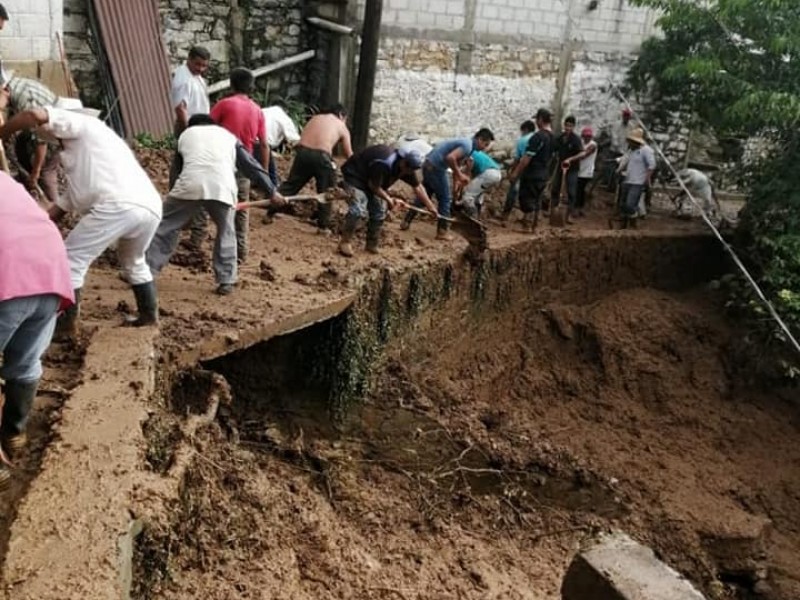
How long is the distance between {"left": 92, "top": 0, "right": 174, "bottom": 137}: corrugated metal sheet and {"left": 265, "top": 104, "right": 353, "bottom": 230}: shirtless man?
2541 millimetres

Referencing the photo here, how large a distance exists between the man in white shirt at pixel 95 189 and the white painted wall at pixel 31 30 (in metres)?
3.77

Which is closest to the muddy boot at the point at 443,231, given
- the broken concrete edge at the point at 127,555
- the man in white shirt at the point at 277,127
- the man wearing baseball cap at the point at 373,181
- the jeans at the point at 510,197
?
the man wearing baseball cap at the point at 373,181

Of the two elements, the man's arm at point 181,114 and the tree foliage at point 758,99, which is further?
the tree foliage at point 758,99

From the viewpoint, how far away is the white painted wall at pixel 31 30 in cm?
737

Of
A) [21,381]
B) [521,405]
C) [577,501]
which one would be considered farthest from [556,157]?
[21,381]

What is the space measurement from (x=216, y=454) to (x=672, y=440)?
19.9ft

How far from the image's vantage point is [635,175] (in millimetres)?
10500

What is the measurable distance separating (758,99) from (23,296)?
27.7 feet

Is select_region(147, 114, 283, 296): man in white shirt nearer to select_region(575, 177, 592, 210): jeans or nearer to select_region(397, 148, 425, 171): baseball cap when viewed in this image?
select_region(397, 148, 425, 171): baseball cap

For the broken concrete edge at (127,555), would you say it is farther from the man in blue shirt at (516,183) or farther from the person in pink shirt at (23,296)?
the man in blue shirt at (516,183)

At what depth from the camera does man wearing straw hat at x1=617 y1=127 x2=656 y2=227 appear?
412 inches

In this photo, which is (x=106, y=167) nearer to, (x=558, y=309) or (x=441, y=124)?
(x=558, y=309)

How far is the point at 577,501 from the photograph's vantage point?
21.4 feet

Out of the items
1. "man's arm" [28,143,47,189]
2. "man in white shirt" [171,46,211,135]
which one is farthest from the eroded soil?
"man in white shirt" [171,46,211,135]
